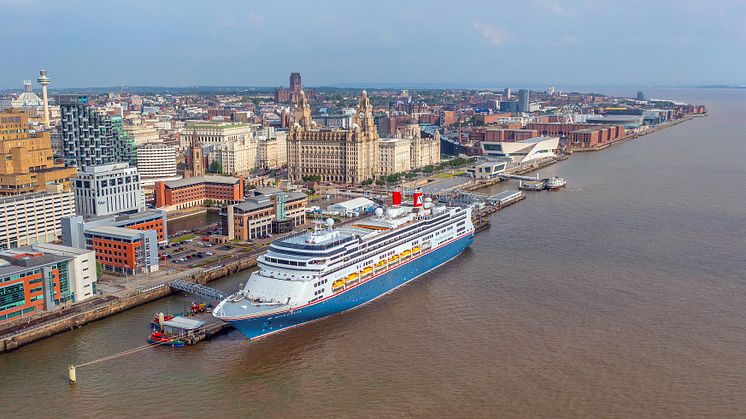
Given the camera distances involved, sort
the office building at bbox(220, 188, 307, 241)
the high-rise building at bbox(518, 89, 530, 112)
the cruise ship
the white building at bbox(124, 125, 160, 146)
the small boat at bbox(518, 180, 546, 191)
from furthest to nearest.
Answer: the high-rise building at bbox(518, 89, 530, 112)
the white building at bbox(124, 125, 160, 146)
the small boat at bbox(518, 180, 546, 191)
the office building at bbox(220, 188, 307, 241)
the cruise ship

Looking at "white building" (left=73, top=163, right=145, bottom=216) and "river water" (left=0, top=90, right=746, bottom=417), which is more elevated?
"white building" (left=73, top=163, right=145, bottom=216)

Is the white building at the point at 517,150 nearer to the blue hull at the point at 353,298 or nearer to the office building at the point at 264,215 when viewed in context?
the office building at the point at 264,215

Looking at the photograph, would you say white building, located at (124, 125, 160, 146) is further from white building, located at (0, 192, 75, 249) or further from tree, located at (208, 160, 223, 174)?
white building, located at (0, 192, 75, 249)

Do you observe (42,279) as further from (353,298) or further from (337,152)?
(337,152)

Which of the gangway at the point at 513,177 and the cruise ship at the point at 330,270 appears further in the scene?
the gangway at the point at 513,177

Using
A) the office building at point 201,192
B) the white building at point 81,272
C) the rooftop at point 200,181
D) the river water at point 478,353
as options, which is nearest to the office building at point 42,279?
the white building at point 81,272

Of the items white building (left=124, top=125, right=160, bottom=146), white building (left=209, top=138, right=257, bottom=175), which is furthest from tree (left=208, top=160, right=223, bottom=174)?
white building (left=124, top=125, right=160, bottom=146)

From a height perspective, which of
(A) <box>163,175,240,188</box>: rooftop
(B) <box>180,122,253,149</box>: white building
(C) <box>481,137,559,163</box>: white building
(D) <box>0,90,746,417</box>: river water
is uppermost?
(B) <box>180,122,253,149</box>: white building
